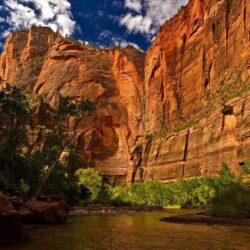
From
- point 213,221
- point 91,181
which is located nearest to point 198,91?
point 91,181

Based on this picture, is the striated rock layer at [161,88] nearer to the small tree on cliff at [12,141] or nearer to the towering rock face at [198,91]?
the towering rock face at [198,91]

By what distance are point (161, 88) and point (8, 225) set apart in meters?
88.9

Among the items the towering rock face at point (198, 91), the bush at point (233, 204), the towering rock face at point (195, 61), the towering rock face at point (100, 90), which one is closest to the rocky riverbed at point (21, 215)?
the bush at point (233, 204)

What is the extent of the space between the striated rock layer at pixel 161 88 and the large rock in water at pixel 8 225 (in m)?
43.7

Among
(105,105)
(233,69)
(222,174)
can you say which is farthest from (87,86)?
(222,174)

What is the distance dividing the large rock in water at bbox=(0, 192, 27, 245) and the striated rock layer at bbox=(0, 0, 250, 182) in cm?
4375

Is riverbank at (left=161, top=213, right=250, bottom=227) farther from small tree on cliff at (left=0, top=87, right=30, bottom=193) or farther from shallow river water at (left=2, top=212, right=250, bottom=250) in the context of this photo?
small tree on cliff at (left=0, top=87, right=30, bottom=193)

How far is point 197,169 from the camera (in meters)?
71.4

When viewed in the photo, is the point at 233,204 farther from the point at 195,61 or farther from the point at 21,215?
the point at 195,61

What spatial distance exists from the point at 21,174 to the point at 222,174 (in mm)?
30190

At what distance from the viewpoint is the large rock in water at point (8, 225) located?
53.3 feet

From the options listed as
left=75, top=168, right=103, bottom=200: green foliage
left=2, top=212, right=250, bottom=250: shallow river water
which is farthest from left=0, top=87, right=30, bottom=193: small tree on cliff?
left=75, top=168, right=103, bottom=200: green foliage

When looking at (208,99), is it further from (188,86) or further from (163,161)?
(163,161)

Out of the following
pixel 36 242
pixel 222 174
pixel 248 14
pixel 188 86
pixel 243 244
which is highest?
pixel 248 14
